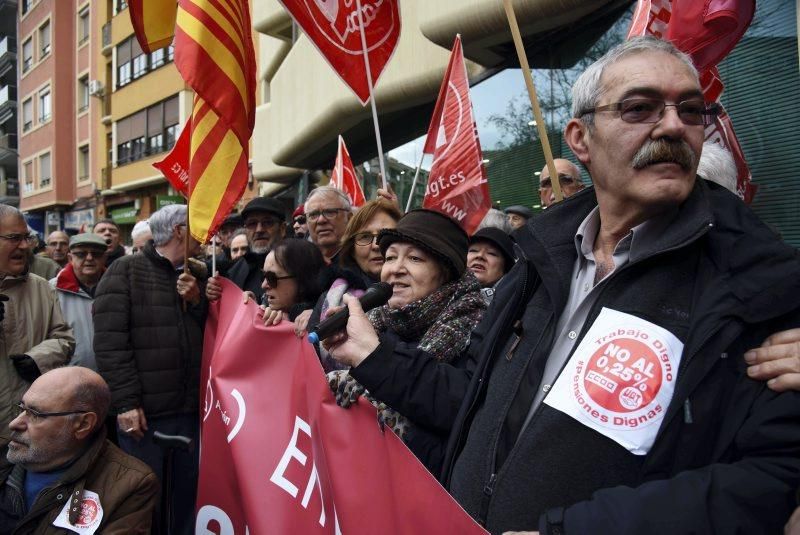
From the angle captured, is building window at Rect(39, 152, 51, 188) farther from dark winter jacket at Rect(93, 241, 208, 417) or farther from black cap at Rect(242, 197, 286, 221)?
dark winter jacket at Rect(93, 241, 208, 417)

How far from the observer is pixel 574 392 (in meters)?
1.31

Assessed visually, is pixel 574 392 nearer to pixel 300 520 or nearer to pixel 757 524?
pixel 757 524

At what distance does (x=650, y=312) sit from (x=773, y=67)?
4.25m

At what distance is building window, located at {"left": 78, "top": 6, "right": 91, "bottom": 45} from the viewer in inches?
1122

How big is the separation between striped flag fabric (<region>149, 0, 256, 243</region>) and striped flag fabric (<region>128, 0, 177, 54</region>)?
2.31ft

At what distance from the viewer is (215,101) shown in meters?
3.24

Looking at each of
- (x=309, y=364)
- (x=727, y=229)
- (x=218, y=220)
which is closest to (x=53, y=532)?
(x=309, y=364)

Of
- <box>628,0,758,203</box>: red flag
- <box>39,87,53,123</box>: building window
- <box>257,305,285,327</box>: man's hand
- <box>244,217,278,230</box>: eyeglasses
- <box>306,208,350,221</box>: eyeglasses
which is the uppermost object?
<box>39,87,53,123</box>: building window

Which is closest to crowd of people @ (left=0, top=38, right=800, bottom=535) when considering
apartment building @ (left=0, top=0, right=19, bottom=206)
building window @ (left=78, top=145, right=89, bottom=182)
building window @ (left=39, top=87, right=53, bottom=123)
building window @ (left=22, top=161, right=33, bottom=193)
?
building window @ (left=78, top=145, right=89, bottom=182)

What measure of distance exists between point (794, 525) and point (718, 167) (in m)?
1.54

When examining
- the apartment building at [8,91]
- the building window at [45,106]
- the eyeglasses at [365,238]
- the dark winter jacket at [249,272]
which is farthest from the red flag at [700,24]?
the apartment building at [8,91]

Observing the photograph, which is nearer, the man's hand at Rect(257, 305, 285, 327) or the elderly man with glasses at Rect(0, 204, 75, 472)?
the man's hand at Rect(257, 305, 285, 327)

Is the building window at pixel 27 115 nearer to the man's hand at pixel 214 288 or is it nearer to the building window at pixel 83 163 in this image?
the building window at pixel 83 163

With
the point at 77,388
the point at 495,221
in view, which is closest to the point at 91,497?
the point at 77,388
